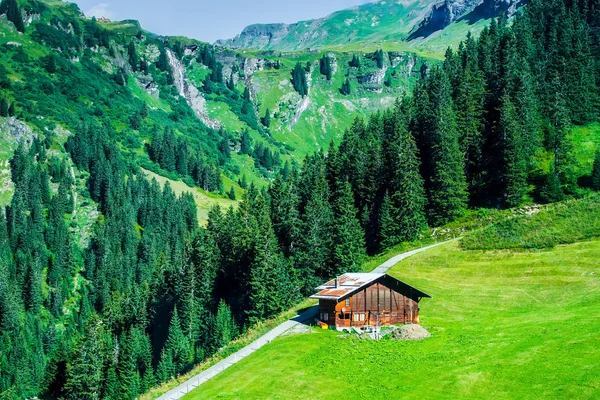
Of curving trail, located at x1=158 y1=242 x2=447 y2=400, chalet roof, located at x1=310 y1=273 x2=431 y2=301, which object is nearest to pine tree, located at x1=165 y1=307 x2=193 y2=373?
curving trail, located at x1=158 y1=242 x2=447 y2=400

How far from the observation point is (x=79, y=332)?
15225cm

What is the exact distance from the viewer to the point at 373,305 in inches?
2470

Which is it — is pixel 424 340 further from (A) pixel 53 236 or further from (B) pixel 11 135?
(B) pixel 11 135

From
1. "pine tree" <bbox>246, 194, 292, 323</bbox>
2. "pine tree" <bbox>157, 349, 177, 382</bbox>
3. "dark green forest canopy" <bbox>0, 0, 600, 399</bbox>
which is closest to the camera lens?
"pine tree" <bbox>246, 194, 292, 323</bbox>

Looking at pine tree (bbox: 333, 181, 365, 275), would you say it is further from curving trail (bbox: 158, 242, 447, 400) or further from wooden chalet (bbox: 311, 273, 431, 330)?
wooden chalet (bbox: 311, 273, 431, 330)

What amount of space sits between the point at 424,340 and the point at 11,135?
615ft

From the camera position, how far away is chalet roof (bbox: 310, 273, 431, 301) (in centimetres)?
6103

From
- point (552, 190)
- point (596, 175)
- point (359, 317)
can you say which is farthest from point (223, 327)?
point (596, 175)

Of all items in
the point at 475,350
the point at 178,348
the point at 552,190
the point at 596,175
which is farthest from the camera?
the point at 178,348

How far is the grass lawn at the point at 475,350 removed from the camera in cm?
4241

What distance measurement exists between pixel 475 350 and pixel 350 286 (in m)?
17.8

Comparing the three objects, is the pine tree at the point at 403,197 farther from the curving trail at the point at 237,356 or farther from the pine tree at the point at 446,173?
the curving trail at the point at 237,356

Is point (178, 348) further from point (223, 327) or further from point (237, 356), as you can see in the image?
point (237, 356)

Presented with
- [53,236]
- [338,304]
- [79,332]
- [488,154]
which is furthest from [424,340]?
[53,236]
